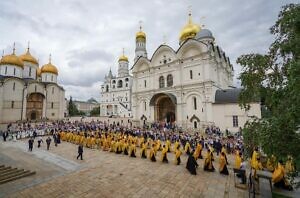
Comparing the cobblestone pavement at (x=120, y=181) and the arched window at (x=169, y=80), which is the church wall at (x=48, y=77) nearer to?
the arched window at (x=169, y=80)

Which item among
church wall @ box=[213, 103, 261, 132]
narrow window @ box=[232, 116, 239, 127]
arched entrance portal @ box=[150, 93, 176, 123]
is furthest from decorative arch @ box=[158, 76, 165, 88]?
narrow window @ box=[232, 116, 239, 127]

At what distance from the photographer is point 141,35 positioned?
50469mm

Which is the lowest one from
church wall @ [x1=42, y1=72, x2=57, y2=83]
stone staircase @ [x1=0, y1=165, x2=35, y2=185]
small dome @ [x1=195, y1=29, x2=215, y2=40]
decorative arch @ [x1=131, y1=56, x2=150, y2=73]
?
stone staircase @ [x1=0, y1=165, x2=35, y2=185]

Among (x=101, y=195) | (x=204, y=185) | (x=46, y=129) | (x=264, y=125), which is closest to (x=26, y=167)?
(x=101, y=195)

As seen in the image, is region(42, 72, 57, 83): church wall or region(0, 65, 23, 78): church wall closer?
region(0, 65, 23, 78): church wall

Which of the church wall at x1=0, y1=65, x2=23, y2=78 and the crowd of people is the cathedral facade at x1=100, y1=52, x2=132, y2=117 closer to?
the church wall at x1=0, y1=65, x2=23, y2=78

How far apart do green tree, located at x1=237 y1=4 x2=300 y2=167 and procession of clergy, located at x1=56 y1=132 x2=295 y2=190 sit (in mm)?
534

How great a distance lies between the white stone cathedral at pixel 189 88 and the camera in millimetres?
23125

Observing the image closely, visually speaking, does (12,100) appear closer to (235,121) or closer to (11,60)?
(11,60)

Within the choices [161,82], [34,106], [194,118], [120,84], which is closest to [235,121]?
[194,118]

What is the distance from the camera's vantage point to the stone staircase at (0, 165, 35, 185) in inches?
321

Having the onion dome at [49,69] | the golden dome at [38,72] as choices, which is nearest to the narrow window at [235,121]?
the onion dome at [49,69]

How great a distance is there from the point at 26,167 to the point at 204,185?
31.5 feet

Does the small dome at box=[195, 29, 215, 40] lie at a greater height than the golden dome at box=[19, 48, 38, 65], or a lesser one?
greater
